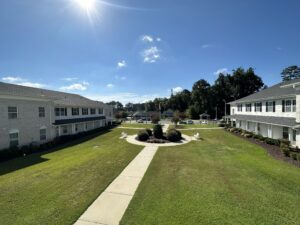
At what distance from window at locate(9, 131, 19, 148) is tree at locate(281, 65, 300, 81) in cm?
8612

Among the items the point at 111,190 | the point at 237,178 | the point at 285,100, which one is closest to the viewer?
Result: the point at 111,190

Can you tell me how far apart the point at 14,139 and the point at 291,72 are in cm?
9017

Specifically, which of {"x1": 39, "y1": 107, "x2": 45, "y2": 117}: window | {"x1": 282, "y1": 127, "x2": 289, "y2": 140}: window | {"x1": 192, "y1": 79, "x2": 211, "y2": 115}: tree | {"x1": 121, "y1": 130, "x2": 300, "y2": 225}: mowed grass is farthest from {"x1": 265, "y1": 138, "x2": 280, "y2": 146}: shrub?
{"x1": 192, "y1": 79, "x2": 211, "y2": 115}: tree

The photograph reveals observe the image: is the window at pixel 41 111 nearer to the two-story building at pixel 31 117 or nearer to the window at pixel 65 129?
the two-story building at pixel 31 117

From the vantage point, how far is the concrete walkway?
5.86m

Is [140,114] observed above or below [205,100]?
below

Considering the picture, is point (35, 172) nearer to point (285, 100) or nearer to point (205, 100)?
point (285, 100)

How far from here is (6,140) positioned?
16.4 m

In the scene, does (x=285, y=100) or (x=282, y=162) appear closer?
(x=282, y=162)

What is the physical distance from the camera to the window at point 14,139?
16.8 m

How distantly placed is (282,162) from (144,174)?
10.8 meters

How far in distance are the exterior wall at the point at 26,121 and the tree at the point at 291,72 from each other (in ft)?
272

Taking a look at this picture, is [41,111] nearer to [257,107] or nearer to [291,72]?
[257,107]

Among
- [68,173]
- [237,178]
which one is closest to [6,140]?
[68,173]
